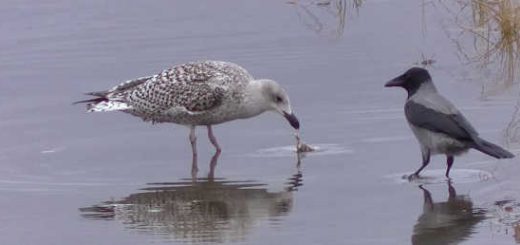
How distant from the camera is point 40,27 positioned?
53.5 feet

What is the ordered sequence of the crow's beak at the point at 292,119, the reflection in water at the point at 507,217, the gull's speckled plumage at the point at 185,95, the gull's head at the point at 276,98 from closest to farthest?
the reflection in water at the point at 507,217
the crow's beak at the point at 292,119
the gull's head at the point at 276,98
the gull's speckled plumage at the point at 185,95

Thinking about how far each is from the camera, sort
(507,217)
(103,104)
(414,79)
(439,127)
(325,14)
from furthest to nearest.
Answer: (325,14)
(103,104)
(414,79)
(439,127)
(507,217)

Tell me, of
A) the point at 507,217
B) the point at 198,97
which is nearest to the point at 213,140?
the point at 198,97

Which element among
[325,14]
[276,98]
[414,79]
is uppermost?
[325,14]

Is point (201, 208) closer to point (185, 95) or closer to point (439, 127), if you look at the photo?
point (439, 127)

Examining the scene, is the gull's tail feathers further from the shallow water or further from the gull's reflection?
the gull's reflection

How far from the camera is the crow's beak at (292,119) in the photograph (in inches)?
461

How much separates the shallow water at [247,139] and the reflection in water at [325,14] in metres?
0.03

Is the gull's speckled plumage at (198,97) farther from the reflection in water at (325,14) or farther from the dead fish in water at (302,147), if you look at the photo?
the reflection in water at (325,14)

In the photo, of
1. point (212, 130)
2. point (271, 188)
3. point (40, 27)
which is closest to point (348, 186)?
point (271, 188)

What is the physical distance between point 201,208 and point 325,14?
20.8ft

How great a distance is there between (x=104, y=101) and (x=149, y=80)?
15.5 inches

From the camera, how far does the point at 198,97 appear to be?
12.2m

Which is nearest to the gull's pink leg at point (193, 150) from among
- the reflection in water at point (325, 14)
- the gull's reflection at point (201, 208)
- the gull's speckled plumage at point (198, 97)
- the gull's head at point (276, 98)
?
the gull's speckled plumage at point (198, 97)
